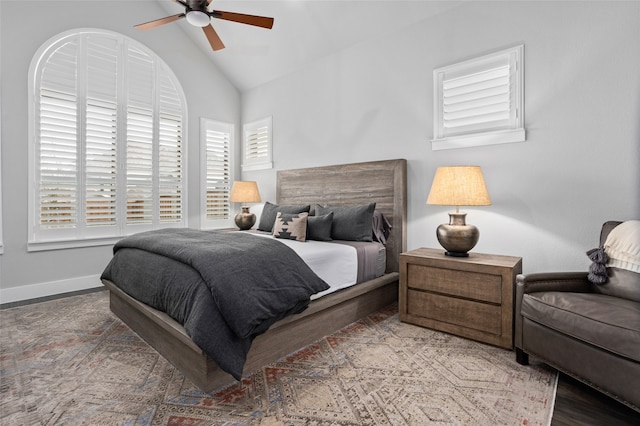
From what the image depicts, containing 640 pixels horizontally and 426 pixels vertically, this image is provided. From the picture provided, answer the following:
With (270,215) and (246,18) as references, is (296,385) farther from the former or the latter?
(246,18)

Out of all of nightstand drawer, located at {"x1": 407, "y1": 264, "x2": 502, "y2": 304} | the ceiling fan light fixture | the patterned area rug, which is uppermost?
the ceiling fan light fixture

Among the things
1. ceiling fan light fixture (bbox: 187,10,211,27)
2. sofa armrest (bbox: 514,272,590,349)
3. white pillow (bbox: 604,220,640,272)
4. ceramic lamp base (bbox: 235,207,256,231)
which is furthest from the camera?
ceramic lamp base (bbox: 235,207,256,231)

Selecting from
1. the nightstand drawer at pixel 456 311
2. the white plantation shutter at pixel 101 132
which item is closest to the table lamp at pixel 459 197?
the nightstand drawer at pixel 456 311

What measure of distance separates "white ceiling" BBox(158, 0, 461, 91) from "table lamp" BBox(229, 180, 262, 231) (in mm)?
1657

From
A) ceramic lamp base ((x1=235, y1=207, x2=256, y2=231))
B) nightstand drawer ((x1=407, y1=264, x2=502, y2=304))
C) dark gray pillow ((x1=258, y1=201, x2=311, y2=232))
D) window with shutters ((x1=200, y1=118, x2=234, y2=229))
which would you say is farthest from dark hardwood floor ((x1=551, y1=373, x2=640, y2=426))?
window with shutters ((x1=200, y1=118, x2=234, y2=229))

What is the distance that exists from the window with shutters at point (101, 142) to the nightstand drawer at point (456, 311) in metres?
3.57

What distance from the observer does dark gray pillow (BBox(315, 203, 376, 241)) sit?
319cm

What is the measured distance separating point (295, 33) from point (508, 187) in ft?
9.97

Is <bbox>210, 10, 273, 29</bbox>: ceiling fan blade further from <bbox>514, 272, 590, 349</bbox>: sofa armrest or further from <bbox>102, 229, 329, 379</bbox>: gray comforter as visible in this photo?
<bbox>514, 272, 590, 349</bbox>: sofa armrest

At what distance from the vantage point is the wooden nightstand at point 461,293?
2.26 m

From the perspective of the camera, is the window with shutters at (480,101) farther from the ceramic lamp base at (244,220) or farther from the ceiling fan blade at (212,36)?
the ceramic lamp base at (244,220)

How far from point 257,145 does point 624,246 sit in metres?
4.45

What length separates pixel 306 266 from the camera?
2291mm

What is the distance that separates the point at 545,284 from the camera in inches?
80.9
